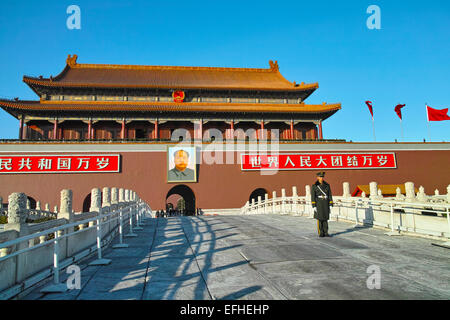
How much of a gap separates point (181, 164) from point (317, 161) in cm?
1048

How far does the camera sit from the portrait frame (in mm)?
22438

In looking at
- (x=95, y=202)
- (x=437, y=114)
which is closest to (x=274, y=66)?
(x=437, y=114)

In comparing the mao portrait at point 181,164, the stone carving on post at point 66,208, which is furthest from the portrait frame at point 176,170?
the stone carving on post at point 66,208

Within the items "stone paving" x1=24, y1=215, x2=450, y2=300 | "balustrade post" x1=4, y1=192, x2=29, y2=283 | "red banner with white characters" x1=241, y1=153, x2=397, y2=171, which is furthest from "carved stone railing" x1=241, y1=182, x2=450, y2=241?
"red banner with white characters" x1=241, y1=153, x2=397, y2=171

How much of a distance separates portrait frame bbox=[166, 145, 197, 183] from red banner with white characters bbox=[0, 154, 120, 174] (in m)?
3.62

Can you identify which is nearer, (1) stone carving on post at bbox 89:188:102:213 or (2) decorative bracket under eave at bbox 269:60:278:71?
(1) stone carving on post at bbox 89:188:102:213

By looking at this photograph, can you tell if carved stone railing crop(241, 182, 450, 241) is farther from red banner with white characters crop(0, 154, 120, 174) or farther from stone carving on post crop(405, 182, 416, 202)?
red banner with white characters crop(0, 154, 120, 174)

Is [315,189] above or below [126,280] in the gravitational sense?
above

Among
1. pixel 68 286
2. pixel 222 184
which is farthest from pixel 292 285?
pixel 222 184

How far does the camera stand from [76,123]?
85.0 ft

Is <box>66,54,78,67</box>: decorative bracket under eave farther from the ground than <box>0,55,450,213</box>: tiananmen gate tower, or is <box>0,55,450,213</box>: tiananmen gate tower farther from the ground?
<box>66,54,78,67</box>: decorative bracket under eave
